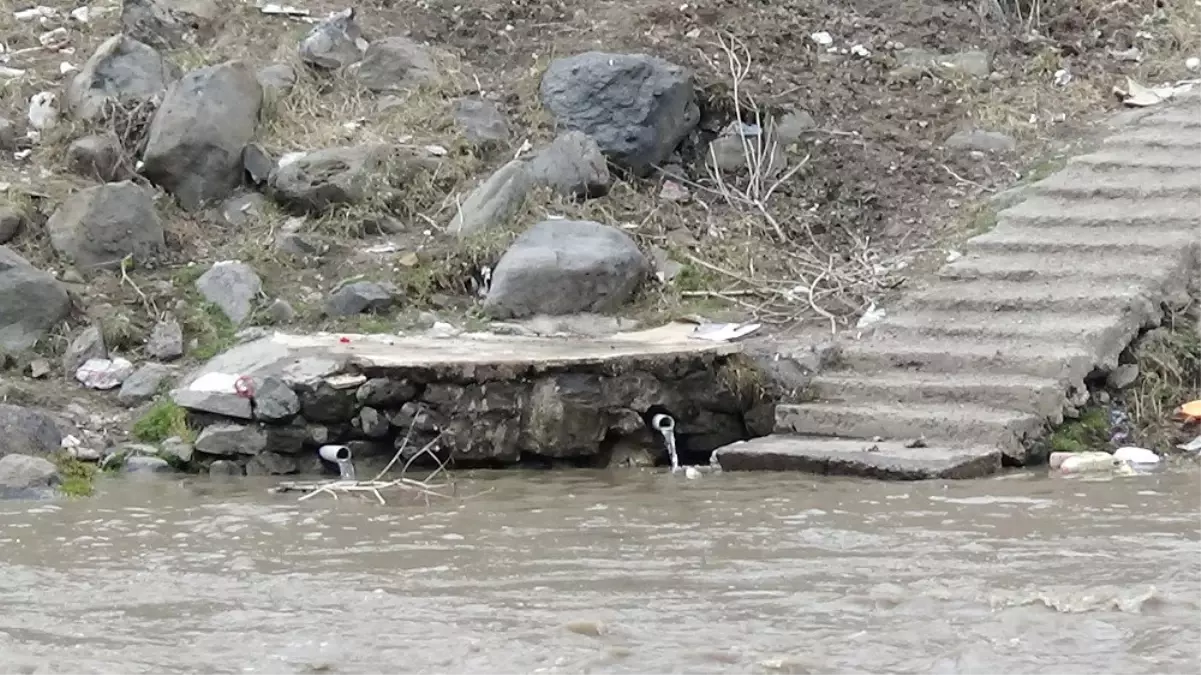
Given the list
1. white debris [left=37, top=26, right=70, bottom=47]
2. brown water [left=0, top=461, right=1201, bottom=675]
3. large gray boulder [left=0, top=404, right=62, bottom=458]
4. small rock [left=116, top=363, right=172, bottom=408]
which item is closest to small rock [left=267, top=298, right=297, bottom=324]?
small rock [left=116, top=363, right=172, bottom=408]

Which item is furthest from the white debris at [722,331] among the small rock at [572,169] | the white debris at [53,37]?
the white debris at [53,37]

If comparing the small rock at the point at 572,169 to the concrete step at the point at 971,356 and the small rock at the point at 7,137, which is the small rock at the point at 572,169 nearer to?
the concrete step at the point at 971,356

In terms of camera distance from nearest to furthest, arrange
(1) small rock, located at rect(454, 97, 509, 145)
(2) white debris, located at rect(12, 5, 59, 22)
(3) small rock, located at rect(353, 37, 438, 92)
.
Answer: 1. (1) small rock, located at rect(454, 97, 509, 145)
2. (3) small rock, located at rect(353, 37, 438, 92)
3. (2) white debris, located at rect(12, 5, 59, 22)

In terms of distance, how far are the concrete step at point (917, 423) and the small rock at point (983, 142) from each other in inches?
110

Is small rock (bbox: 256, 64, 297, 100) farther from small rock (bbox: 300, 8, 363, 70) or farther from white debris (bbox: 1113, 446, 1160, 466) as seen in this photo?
white debris (bbox: 1113, 446, 1160, 466)

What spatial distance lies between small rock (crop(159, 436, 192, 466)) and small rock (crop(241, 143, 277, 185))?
2.23m

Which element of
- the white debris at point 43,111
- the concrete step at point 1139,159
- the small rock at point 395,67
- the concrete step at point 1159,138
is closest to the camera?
the concrete step at point 1139,159

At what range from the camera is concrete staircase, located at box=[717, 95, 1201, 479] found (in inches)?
236

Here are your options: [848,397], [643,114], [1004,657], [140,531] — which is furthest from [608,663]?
[643,114]

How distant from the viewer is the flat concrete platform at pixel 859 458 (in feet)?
18.6

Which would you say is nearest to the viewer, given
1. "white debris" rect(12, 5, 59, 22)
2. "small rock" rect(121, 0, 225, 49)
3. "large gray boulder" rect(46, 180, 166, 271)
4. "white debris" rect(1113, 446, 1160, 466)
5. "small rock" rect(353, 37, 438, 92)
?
"white debris" rect(1113, 446, 1160, 466)

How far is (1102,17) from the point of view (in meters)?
9.87

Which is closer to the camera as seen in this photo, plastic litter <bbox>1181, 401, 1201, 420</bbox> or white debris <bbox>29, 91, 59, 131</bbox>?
plastic litter <bbox>1181, 401, 1201, 420</bbox>

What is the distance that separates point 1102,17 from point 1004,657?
24.4 ft
